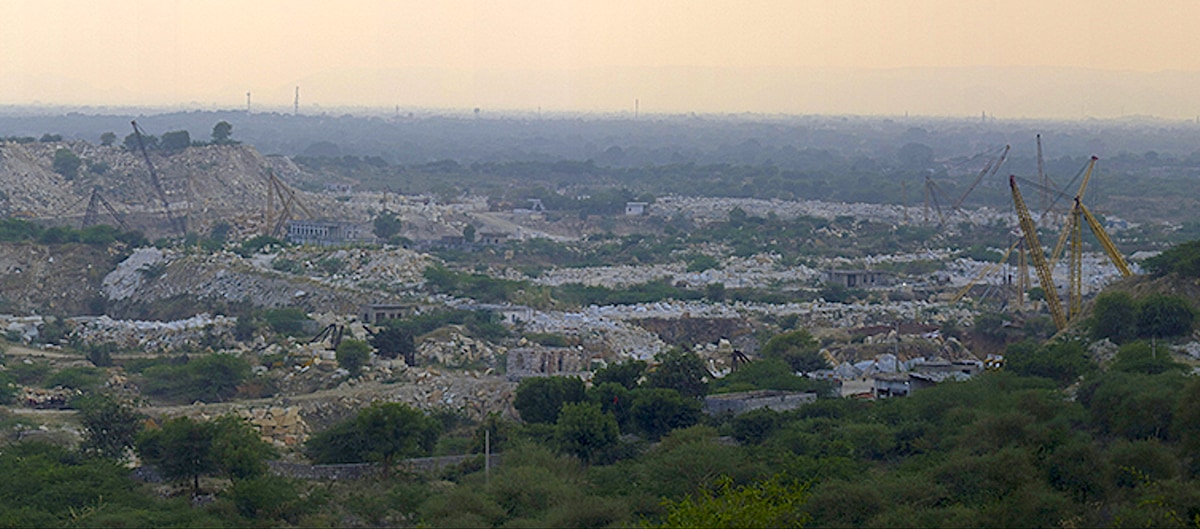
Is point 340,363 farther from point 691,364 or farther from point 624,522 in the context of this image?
point 624,522

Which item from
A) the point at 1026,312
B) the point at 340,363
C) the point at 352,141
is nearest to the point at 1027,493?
the point at 340,363

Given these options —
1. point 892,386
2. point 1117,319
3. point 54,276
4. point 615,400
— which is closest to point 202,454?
point 615,400

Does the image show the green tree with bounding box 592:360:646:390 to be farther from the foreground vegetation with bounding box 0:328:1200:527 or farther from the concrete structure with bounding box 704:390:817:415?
the concrete structure with bounding box 704:390:817:415

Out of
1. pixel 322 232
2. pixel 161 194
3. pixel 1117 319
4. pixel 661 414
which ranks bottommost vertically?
pixel 322 232

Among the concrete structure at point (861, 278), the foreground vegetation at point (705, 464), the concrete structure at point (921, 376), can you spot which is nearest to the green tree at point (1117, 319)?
the concrete structure at point (921, 376)

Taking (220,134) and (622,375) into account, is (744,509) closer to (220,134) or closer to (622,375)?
(622,375)

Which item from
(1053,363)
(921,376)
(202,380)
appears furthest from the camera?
(202,380)
